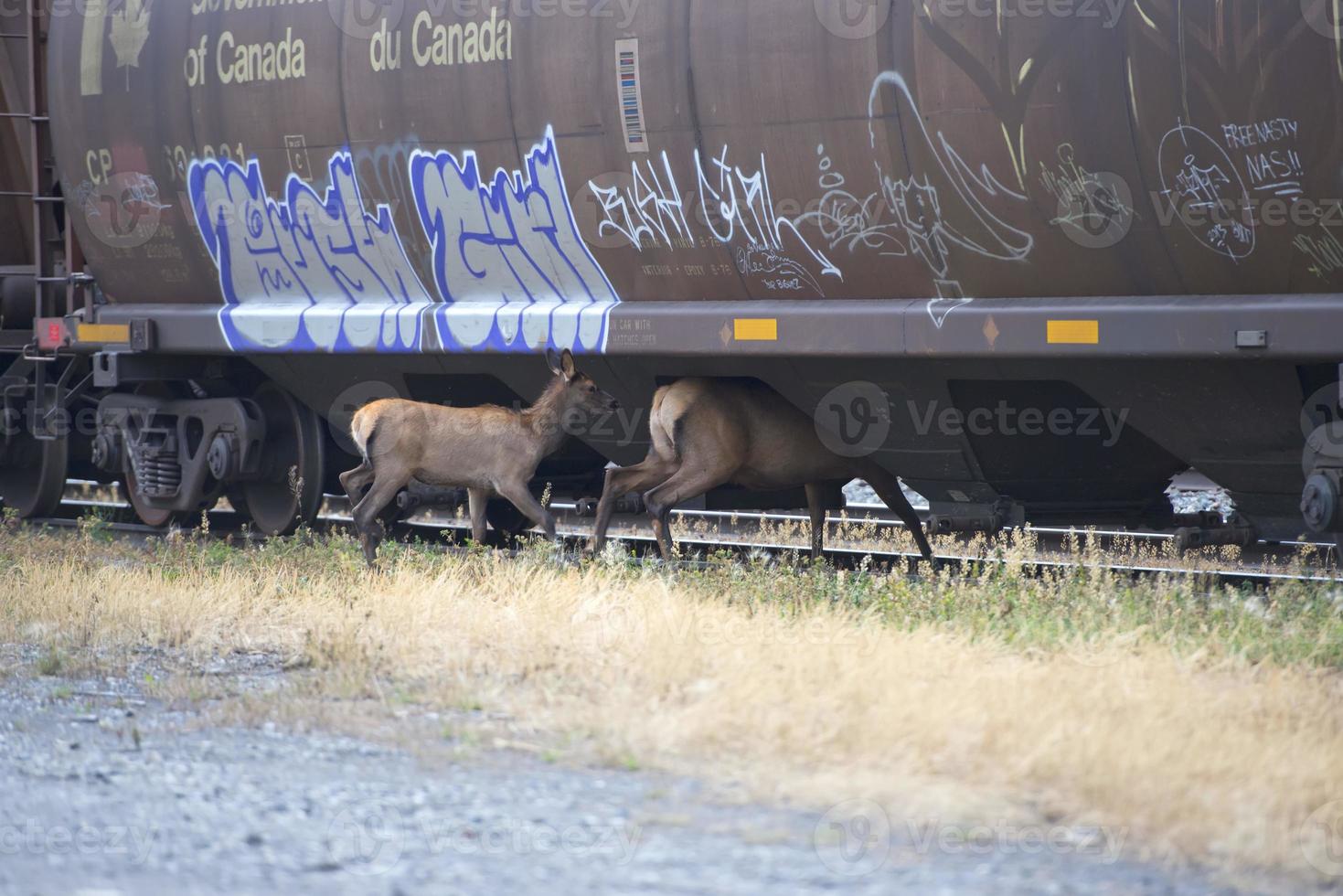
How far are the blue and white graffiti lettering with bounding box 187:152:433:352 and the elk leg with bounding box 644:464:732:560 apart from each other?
5.32 ft

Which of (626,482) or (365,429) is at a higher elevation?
(365,429)

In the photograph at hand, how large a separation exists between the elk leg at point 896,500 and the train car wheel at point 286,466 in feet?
12.6

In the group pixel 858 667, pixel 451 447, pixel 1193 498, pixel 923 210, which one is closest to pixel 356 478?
pixel 451 447

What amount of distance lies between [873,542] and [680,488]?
2131 mm

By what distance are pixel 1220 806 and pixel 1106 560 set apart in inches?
203

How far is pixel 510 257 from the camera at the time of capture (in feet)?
28.5

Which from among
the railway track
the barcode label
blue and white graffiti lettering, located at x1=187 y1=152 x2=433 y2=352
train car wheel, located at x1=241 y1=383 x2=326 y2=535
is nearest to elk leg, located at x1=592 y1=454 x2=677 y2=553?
the railway track

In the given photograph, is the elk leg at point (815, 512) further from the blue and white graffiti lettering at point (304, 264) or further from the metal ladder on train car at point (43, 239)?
the metal ladder on train car at point (43, 239)

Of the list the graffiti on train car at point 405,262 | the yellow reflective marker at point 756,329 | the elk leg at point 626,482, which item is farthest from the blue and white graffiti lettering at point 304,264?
the yellow reflective marker at point 756,329

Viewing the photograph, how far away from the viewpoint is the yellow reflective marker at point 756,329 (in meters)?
7.67

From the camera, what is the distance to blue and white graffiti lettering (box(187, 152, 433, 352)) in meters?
9.16

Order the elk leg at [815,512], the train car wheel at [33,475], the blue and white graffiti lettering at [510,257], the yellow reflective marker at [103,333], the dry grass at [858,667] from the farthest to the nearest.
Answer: the train car wheel at [33,475] → the yellow reflective marker at [103,333] → the elk leg at [815,512] → the blue and white graffiti lettering at [510,257] → the dry grass at [858,667]

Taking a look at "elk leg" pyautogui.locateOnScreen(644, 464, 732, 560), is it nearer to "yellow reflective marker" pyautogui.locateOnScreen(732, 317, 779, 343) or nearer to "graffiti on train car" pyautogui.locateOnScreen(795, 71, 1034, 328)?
"yellow reflective marker" pyautogui.locateOnScreen(732, 317, 779, 343)

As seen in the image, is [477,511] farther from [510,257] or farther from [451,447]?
[510,257]
